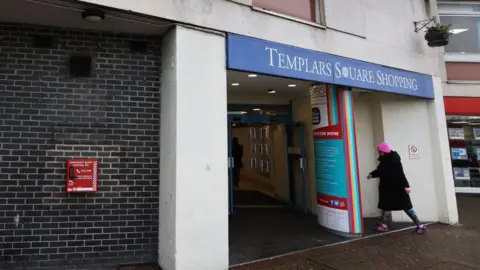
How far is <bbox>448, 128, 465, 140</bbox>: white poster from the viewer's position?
380 inches

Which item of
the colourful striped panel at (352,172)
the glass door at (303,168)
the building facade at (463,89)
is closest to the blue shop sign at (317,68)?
the colourful striped panel at (352,172)

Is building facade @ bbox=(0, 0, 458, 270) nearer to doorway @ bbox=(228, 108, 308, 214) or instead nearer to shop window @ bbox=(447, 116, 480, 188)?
doorway @ bbox=(228, 108, 308, 214)

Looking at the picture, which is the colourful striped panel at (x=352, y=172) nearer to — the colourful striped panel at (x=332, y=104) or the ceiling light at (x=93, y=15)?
the colourful striped panel at (x=332, y=104)

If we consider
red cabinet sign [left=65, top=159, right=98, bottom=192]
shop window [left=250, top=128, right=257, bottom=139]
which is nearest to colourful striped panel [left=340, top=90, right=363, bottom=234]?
red cabinet sign [left=65, top=159, right=98, bottom=192]

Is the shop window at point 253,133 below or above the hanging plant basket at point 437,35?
below

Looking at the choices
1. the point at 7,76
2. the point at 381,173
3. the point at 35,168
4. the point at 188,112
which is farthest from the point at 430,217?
the point at 7,76

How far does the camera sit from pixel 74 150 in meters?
3.98

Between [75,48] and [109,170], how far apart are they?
5.61ft

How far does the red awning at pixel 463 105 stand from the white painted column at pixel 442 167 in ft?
6.02

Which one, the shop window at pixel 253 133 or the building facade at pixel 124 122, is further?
the shop window at pixel 253 133

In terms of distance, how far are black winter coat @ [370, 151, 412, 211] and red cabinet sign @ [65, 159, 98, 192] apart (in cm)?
497

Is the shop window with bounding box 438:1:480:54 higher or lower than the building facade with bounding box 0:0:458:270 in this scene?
higher

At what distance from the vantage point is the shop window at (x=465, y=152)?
9.62 meters

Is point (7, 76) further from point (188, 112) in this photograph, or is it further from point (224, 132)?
point (224, 132)
